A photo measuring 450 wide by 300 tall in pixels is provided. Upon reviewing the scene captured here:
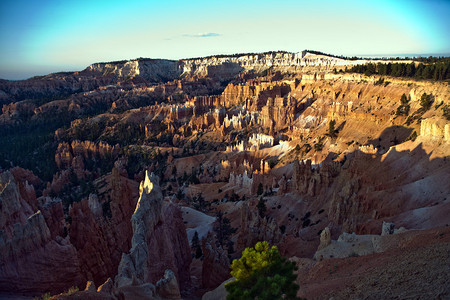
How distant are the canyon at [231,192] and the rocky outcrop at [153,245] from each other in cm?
10

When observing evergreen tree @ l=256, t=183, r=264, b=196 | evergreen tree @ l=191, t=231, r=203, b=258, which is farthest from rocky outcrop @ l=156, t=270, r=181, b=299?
evergreen tree @ l=256, t=183, r=264, b=196

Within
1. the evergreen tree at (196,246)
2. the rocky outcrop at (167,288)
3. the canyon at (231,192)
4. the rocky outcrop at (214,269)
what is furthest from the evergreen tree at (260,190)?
the rocky outcrop at (167,288)

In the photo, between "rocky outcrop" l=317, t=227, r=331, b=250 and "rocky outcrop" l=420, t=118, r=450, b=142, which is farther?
"rocky outcrop" l=420, t=118, r=450, b=142

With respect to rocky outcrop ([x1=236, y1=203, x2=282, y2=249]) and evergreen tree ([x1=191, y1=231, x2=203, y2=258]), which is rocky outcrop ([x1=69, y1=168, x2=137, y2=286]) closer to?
evergreen tree ([x1=191, y1=231, x2=203, y2=258])

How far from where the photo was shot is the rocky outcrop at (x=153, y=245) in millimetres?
17094

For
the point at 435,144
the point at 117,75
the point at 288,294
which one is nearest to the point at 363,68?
the point at 435,144

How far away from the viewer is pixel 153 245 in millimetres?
20547

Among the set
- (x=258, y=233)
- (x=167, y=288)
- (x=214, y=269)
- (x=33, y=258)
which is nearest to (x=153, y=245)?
(x=167, y=288)

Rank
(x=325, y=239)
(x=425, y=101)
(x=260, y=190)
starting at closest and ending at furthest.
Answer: (x=325, y=239), (x=260, y=190), (x=425, y=101)

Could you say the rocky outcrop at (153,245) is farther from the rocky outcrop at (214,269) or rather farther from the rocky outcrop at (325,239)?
the rocky outcrop at (325,239)

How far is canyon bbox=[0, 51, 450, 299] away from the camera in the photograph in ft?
53.5

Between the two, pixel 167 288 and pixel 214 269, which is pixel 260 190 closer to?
pixel 214 269

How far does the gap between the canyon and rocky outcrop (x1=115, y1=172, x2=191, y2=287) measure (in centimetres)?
10

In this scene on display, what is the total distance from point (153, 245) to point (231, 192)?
31942mm
